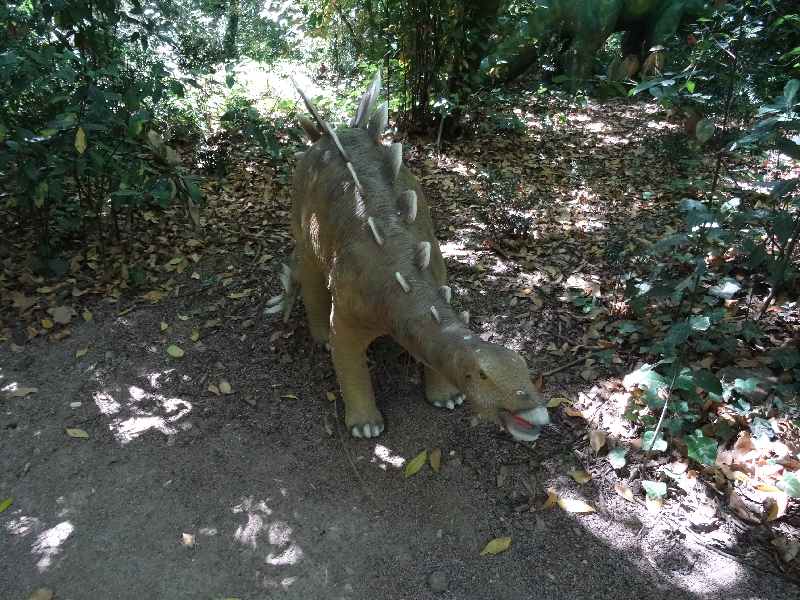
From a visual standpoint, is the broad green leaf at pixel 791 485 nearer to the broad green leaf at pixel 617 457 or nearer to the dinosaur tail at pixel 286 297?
the broad green leaf at pixel 617 457

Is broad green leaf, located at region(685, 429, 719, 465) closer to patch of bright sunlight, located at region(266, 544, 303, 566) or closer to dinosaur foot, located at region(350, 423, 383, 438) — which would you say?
dinosaur foot, located at region(350, 423, 383, 438)

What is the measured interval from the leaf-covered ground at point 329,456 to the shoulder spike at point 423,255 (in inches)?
50.5

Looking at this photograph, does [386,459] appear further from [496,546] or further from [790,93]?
[790,93]

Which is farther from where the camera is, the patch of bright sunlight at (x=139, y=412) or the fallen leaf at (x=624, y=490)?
the patch of bright sunlight at (x=139, y=412)

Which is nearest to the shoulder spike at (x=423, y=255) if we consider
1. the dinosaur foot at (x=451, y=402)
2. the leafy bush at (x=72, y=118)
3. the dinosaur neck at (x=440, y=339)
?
the dinosaur neck at (x=440, y=339)

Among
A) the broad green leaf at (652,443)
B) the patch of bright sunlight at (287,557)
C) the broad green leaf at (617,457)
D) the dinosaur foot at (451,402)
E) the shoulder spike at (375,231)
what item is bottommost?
the patch of bright sunlight at (287,557)

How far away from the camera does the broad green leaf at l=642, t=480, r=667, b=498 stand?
125 inches

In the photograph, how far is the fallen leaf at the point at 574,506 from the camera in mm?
3242

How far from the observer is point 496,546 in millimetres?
3123

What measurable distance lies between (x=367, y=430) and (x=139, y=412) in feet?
5.60

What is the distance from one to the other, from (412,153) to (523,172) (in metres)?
1.47

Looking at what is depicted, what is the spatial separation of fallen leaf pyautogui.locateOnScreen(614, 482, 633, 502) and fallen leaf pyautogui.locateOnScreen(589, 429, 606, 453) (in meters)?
0.24

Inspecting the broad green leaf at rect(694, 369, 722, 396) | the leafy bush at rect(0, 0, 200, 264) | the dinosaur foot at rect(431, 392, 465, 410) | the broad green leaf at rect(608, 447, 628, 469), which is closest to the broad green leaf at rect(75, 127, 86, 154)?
Answer: the leafy bush at rect(0, 0, 200, 264)

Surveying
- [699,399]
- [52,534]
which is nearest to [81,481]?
[52,534]
